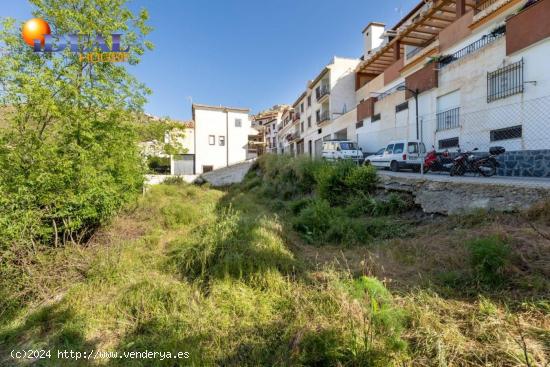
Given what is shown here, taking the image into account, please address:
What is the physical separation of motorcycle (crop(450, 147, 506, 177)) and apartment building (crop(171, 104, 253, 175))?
71.3 ft

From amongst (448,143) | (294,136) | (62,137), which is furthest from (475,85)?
(294,136)

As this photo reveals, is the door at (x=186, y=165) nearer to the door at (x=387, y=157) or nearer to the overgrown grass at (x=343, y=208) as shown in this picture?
the overgrown grass at (x=343, y=208)

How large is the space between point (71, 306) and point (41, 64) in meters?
5.65

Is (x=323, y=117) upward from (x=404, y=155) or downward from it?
upward

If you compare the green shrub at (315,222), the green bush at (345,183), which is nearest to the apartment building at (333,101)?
the green bush at (345,183)

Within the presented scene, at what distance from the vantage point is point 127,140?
7.19m

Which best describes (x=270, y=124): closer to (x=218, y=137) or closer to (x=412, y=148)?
(x=218, y=137)

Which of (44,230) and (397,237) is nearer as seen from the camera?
(44,230)

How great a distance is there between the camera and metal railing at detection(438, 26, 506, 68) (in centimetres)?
969

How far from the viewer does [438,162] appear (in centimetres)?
909

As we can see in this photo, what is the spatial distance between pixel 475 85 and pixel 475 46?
2702mm

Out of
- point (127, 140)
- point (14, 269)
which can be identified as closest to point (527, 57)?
point (127, 140)

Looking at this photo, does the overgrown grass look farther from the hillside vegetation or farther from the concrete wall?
the concrete wall

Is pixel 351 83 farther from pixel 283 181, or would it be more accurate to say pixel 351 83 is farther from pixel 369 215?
pixel 369 215
